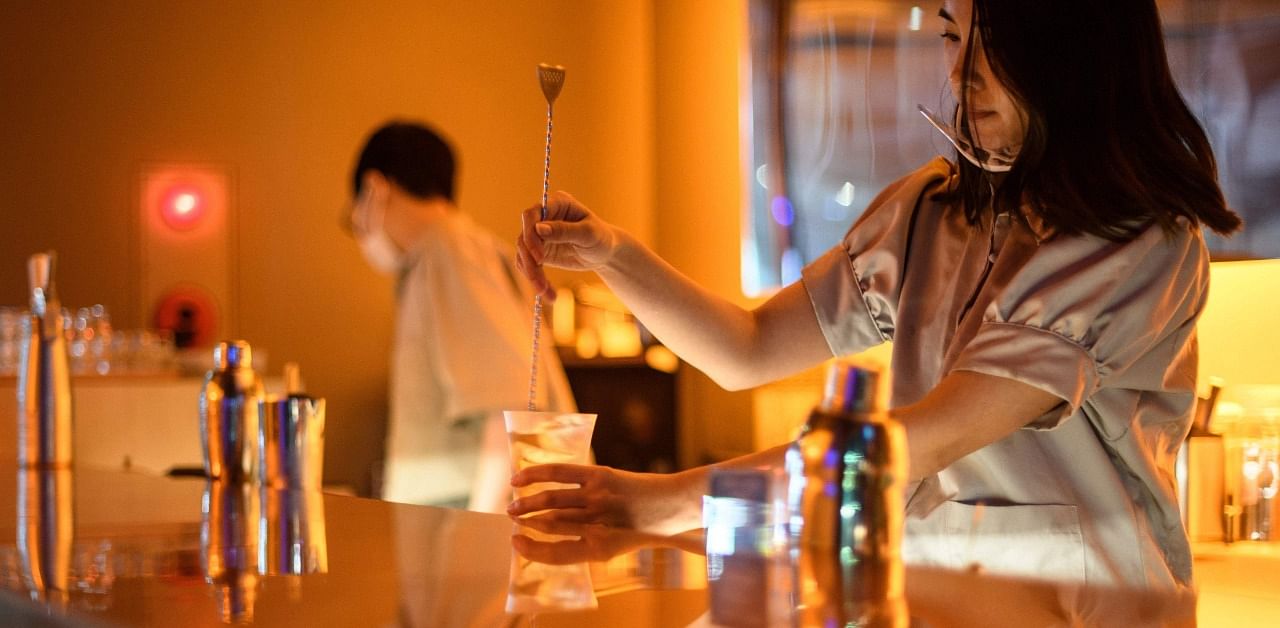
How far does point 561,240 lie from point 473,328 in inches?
47.8

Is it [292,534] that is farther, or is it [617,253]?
[617,253]

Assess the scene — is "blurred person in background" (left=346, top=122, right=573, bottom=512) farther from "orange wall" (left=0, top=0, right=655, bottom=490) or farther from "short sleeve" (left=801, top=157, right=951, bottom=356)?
"orange wall" (left=0, top=0, right=655, bottom=490)

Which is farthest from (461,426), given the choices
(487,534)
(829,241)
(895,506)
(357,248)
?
(357,248)

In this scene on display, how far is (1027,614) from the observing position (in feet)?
2.60

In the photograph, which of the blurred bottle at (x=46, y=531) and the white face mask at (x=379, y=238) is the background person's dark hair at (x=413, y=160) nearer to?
the white face mask at (x=379, y=238)

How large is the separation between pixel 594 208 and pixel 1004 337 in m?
4.54

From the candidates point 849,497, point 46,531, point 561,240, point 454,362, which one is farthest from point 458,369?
point 849,497

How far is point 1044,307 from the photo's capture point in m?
1.32

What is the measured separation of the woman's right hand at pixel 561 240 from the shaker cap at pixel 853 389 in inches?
25.6

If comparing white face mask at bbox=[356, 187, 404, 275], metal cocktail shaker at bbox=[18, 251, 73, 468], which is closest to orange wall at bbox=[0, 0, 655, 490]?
white face mask at bbox=[356, 187, 404, 275]

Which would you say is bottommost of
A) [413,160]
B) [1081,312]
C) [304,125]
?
[1081,312]

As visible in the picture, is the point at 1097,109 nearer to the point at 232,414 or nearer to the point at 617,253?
the point at 617,253

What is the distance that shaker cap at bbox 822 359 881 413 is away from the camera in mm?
824

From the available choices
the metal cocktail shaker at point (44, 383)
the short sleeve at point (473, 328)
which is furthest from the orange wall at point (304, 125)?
the metal cocktail shaker at point (44, 383)
